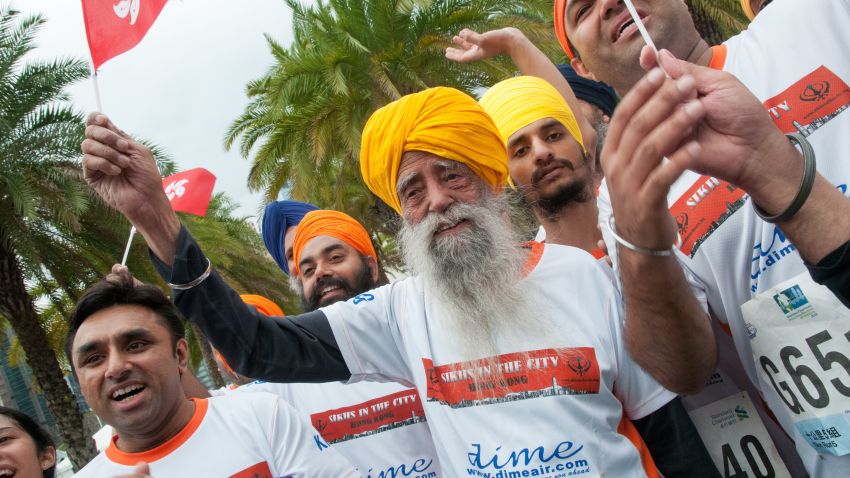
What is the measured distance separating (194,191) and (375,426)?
2.65 metres

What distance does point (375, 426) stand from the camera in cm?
293

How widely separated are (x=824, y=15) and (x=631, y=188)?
0.96 meters

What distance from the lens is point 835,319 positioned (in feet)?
5.68

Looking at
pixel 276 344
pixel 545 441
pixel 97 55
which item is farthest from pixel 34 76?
pixel 545 441

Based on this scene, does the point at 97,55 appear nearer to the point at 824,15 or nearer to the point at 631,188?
the point at 631,188

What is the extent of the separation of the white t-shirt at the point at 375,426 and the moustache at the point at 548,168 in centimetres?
111

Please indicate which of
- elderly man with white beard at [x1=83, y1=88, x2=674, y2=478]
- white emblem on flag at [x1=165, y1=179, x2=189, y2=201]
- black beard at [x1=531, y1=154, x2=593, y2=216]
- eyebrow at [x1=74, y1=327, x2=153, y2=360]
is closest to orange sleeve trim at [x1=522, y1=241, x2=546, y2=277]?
elderly man with white beard at [x1=83, y1=88, x2=674, y2=478]

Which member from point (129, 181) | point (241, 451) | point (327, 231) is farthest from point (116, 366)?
point (327, 231)

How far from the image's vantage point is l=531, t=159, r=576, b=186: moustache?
3119 millimetres

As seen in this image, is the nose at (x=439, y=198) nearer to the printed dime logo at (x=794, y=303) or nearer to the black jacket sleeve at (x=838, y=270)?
the printed dime logo at (x=794, y=303)

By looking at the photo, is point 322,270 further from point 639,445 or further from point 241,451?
point 639,445

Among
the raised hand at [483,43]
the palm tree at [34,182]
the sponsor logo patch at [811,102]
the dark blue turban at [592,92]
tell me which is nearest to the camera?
the sponsor logo patch at [811,102]

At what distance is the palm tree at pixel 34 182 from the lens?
9.71 metres

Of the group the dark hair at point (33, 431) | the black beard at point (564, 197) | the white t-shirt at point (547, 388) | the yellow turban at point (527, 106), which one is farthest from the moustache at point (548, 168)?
the dark hair at point (33, 431)
